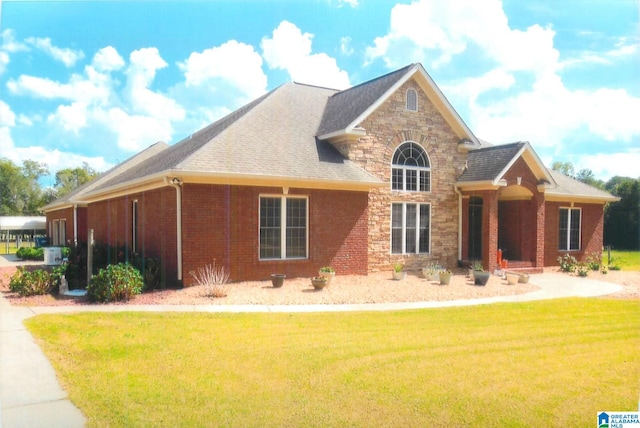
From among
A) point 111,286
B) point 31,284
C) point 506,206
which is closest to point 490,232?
point 506,206

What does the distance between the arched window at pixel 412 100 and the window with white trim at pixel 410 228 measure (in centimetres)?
367

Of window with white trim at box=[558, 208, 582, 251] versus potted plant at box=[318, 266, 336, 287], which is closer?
potted plant at box=[318, 266, 336, 287]

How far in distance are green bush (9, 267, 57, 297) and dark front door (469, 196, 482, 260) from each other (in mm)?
15023

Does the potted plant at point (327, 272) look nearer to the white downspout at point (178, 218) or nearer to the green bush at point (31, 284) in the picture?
the white downspout at point (178, 218)

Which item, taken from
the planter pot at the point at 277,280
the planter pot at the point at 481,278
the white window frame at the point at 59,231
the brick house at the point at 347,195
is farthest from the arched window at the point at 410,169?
the white window frame at the point at 59,231

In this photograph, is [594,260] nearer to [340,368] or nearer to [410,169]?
[410,169]

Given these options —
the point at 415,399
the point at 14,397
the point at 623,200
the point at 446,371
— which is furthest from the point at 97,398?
the point at 623,200

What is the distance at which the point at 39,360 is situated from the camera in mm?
6918

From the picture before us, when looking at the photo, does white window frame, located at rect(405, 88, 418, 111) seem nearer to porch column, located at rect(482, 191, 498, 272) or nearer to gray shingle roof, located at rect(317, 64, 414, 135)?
gray shingle roof, located at rect(317, 64, 414, 135)

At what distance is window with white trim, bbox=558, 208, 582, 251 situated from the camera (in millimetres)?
22172

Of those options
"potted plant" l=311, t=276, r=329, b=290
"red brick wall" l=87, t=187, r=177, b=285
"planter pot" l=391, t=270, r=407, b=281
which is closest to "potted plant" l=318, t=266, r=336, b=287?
"potted plant" l=311, t=276, r=329, b=290

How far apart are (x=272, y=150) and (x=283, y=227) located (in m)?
2.54

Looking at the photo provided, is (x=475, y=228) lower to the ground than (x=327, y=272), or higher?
higher

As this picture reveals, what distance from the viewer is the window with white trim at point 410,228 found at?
18.0 metres
